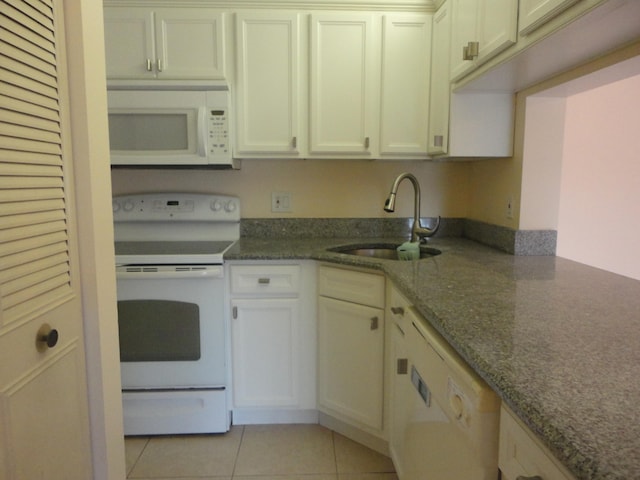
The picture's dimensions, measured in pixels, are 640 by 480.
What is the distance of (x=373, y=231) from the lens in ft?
7.96

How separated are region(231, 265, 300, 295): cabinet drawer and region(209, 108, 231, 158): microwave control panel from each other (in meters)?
0.57

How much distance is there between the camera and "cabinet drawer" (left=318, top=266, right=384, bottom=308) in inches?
68.3

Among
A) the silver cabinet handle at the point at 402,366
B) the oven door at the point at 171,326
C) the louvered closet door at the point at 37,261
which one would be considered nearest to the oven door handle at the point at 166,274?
the oven door at the point at 171,326

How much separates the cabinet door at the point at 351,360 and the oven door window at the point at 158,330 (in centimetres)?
61

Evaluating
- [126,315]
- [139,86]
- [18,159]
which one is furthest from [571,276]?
[139,86]

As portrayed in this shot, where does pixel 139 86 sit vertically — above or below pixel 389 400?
above

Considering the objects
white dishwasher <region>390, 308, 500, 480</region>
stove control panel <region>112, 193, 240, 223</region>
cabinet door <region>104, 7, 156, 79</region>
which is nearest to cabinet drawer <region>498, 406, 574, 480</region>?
white dishwasher <region>390, 308, 500, 480</region>

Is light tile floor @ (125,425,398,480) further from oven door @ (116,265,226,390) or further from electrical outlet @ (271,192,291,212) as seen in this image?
electrical outlet @ (271,192,291,212)

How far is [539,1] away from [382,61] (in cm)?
100

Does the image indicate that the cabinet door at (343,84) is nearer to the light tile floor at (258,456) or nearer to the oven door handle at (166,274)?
the oven door handle at (166,274)

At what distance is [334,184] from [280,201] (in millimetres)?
337

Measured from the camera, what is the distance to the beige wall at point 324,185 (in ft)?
7.82

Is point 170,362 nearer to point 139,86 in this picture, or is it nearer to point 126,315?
point 126,315

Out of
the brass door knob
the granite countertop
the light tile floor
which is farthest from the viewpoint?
the light tile floor
